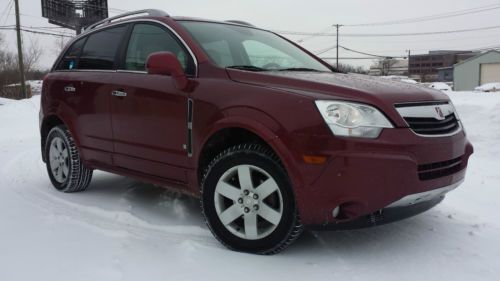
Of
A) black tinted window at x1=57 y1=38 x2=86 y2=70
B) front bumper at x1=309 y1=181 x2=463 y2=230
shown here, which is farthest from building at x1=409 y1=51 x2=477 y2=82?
front bumper at x1=309 y1=181 x2=463 y2=230

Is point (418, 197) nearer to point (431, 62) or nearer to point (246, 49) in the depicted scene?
point (246, 49)

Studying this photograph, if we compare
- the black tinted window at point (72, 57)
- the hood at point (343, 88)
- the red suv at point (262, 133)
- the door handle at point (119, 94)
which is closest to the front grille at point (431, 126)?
the red suv at point (262, 133)

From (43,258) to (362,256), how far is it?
2.06 meters

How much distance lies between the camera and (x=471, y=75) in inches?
2373

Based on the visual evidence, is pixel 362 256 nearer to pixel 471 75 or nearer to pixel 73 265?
pixel 73 265

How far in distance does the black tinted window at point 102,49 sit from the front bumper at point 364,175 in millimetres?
2385

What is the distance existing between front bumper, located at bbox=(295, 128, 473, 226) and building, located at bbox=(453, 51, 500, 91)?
6226cm

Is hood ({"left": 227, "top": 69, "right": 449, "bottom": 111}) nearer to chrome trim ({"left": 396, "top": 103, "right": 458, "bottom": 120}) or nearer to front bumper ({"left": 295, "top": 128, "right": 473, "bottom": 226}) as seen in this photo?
chrome trim ({"left": 396, "top": 103, "right": 458, "bottom": 120})

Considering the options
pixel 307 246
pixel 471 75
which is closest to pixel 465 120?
pixel 307 246

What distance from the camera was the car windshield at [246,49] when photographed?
3658mm

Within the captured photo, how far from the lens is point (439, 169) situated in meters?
2.93

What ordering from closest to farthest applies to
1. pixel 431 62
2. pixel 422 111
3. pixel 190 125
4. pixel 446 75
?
pixel 422 111 → pixel 190 125 → pixel 446 75 → pixel 431 62

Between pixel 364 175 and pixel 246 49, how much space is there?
66.7 inches

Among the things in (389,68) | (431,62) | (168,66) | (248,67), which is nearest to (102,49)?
(168,66)
